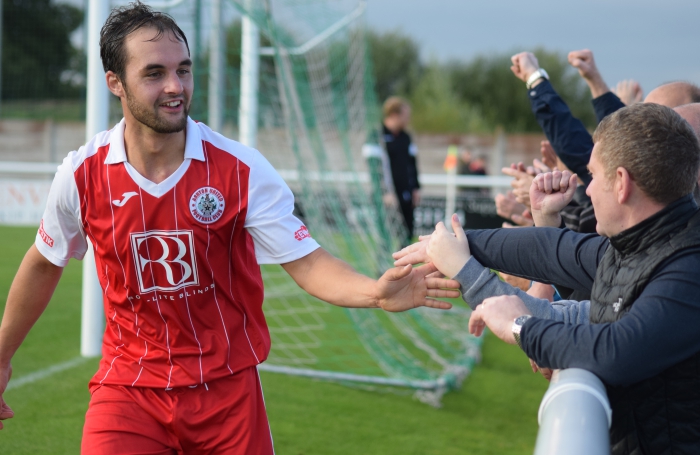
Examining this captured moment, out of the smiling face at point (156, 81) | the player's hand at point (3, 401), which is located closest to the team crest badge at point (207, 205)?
the smiling face at point (156, 81)

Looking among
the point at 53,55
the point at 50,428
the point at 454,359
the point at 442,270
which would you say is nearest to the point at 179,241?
the point at 442,270

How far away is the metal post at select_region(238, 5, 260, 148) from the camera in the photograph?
630cm

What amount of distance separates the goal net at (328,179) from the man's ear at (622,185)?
11.7 ft

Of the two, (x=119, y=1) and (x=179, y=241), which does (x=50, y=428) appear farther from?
(x=119, y=1)

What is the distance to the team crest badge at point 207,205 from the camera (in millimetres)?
2377

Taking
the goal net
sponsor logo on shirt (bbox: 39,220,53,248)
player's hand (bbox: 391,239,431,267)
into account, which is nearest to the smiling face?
sponsor logo on shirt (bbox: 39,220,53,248)

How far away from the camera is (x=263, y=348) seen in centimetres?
254

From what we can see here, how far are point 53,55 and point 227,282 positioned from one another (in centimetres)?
2425

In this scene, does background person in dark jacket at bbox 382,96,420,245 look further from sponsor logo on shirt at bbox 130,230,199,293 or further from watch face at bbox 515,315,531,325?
watch face at bbox 515,315,531,325

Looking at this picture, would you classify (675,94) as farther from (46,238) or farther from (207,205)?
(46,238)

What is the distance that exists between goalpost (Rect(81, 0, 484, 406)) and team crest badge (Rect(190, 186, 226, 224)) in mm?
3018

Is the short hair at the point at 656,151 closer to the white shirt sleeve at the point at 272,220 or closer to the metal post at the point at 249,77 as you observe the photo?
the white shirt sleeve at the point at 272,220

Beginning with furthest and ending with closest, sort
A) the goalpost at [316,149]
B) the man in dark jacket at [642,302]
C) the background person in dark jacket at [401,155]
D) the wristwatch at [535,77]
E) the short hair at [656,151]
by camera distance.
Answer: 1. the background person in dark jacket at [401,155]
2. the goalpost at [316,149]
3. the wristwatch at [535,77]
4. the short hair at [656,151]
5. the man in dark jacket at [642,302]

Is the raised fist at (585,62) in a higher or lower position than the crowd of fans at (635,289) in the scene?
higher
